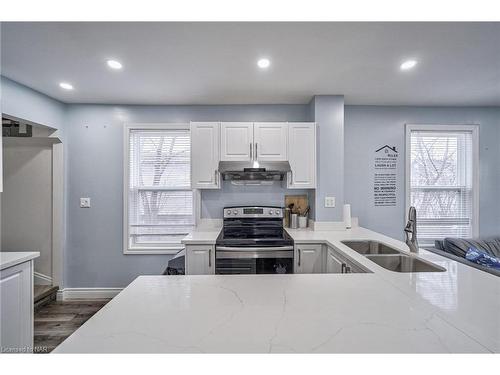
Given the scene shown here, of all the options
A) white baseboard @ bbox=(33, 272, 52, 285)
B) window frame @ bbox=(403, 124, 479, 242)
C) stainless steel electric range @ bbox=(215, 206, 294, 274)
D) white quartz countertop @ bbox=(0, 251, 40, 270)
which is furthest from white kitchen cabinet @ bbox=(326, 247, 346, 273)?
white baseboard @ bbox=(33, 272, 52, 285)

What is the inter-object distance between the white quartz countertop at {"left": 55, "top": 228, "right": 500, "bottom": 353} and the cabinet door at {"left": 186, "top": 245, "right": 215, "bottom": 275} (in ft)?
3.99

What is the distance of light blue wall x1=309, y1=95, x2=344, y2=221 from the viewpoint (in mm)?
3025

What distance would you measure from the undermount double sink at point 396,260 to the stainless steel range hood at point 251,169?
1.19 meters

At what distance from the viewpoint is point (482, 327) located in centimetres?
86

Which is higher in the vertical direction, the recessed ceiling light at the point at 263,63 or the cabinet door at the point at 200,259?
the recessed ceiling light at the point at 263,63

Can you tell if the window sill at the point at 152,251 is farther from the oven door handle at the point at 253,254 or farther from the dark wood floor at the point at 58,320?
the oven door handle at the point at 253,254

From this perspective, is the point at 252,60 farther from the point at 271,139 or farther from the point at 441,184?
the point at 441,184

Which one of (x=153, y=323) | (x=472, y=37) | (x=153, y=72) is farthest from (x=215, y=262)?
(x=472, y=37)

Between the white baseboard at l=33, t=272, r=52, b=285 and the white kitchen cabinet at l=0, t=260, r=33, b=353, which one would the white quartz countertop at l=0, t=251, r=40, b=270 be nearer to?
the white kitchen cabinet at l=0, t=260, r=33, b=353

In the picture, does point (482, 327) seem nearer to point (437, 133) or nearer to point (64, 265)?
point (437, 133)

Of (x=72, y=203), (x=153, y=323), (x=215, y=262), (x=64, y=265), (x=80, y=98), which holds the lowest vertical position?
(x=64, y=265)

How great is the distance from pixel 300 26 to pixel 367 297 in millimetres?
1654

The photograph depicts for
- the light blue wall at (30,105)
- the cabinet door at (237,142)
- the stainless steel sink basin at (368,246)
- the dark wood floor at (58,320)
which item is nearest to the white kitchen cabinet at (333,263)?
the stainless steel sink basin at (368,246)

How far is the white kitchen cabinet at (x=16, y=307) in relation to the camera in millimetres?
1774
